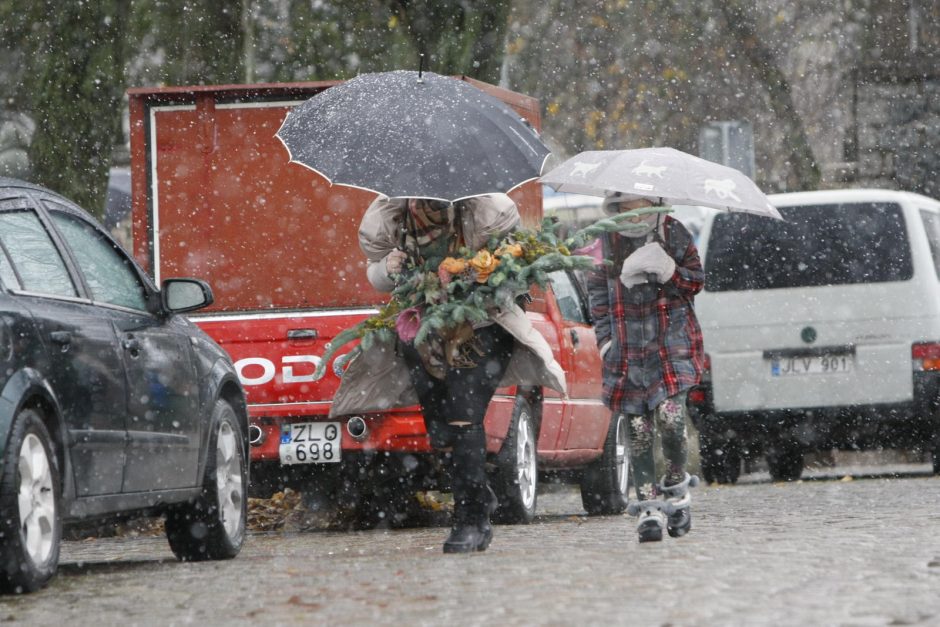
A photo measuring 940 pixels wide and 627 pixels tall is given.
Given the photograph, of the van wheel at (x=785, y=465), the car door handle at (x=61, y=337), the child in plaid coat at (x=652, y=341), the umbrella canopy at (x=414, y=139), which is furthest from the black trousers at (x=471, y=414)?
the van wheel at (x=785, y=465)

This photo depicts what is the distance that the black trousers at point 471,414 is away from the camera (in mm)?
8258

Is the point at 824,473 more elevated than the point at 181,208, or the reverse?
the point at 181,208

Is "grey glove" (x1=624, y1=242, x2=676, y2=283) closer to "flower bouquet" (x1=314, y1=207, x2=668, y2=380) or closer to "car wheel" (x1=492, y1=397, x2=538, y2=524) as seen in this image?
"flower bouquet" (x1=314, y1=207, x2=668, y2=380)

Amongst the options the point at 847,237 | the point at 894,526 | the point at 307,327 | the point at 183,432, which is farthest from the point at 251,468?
the point at 847,237

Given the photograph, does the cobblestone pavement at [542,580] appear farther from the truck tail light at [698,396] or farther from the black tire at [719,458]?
the black tire at [719,458]

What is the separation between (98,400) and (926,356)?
8345 mm

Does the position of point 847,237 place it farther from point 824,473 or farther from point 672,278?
point 672,278

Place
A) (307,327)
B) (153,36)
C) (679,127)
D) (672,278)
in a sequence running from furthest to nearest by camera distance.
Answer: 1. (679,127)
2. (153,36)
3. (307,327)
4. (672,278)

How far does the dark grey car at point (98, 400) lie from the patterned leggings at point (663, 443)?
5.99 ft

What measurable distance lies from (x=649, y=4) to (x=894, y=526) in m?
24.4

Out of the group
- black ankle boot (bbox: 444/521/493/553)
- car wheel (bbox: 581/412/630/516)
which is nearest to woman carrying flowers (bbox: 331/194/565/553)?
black ankle boot (bbox: 444/521/493/553)

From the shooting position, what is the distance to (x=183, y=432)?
831 centimetres

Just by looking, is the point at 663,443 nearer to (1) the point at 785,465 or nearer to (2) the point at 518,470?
(2) the point at 518,470

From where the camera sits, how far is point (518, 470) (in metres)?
10.8
